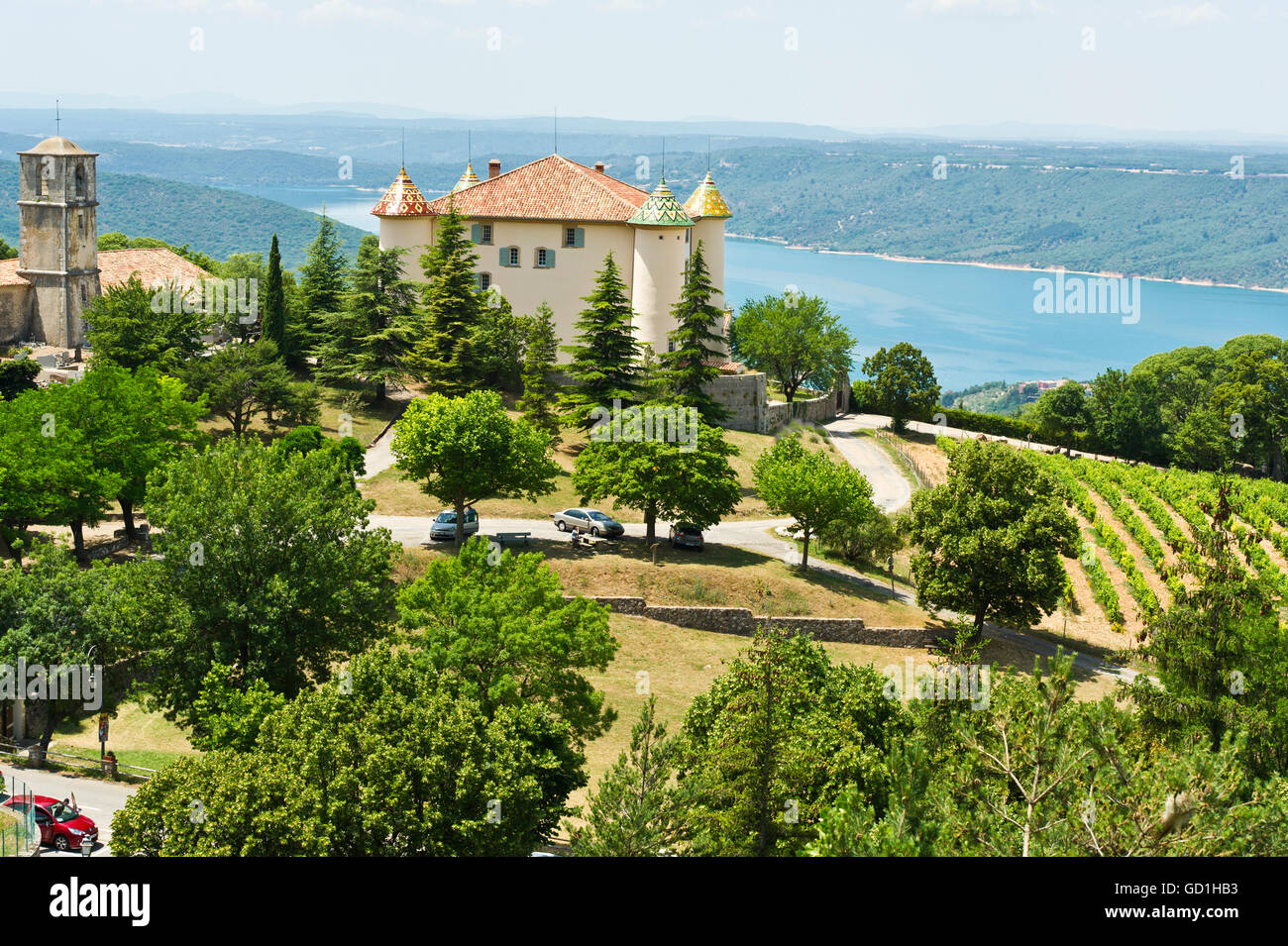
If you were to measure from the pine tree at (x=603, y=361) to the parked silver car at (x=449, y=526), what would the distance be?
9348mm

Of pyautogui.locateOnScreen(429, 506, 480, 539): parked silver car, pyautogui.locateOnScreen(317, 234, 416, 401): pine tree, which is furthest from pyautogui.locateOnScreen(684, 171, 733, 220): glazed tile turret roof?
pyautogui.locateOnScreen(429, 506, 480, 539): parked silver car

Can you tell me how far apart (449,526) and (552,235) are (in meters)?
23.8

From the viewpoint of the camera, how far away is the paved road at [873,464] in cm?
6016

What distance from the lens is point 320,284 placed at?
61.6m

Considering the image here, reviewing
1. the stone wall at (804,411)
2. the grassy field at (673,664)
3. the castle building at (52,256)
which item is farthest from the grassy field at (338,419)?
the stone wall at (804,411)

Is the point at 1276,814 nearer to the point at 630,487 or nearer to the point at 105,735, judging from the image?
the point at 105,735

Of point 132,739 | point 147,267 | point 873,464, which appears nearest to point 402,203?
point 147,267

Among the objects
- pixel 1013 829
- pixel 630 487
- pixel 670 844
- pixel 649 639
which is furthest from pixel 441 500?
pixel 1013 829

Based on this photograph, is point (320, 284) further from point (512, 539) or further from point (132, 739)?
point (132, 739)

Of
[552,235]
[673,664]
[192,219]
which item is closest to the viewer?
[673,664]

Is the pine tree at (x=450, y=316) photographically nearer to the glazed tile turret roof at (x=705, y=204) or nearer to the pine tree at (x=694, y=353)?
the pine tree at (x=694, y=353)

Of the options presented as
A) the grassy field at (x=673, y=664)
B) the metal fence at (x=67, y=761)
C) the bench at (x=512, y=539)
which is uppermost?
the bench at (x=512, y=539)

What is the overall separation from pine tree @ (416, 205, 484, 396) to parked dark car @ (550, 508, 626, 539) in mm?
9833
